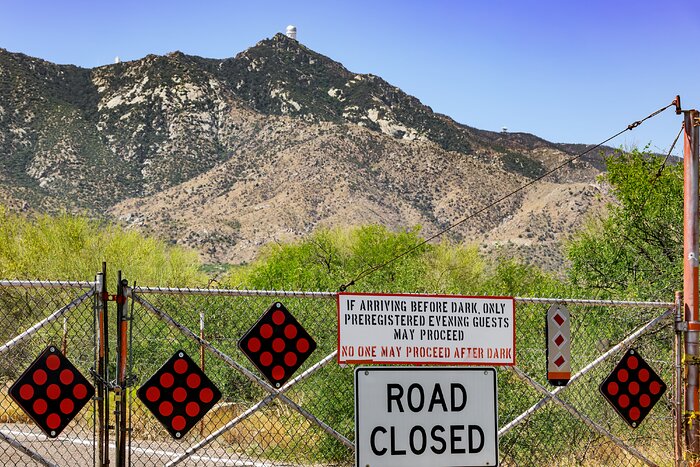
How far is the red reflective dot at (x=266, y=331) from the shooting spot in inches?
296

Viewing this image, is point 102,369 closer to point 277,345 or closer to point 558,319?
point 277,345

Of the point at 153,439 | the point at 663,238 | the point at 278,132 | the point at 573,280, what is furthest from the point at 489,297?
the point at 278,132

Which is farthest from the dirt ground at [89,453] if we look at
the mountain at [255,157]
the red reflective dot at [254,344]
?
the mountain at [255,157]

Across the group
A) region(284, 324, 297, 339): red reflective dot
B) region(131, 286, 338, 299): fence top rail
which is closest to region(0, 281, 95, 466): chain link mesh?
region(131, 286, 338, 299): fence top rail

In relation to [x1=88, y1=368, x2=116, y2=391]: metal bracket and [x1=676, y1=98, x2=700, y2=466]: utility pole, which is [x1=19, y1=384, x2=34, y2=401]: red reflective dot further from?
[x1=676, y1=98, x2=700, y2=466]: utility pole

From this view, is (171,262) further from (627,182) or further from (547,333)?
(547,333)

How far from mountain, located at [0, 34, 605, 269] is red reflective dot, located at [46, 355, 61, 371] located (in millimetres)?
65312

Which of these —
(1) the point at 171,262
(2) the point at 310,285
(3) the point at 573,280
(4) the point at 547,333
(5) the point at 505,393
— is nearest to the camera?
(4) the point at 547,333

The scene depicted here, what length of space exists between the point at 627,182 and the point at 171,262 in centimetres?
2166

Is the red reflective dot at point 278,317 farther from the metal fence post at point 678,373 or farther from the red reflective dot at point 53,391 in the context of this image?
the metal fence post at point 678,373

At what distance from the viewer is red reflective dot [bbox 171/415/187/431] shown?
7.14 meters

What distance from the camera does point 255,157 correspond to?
88.2 m

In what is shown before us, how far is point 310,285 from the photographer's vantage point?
1589 centimetres

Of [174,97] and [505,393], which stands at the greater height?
[174,97]
